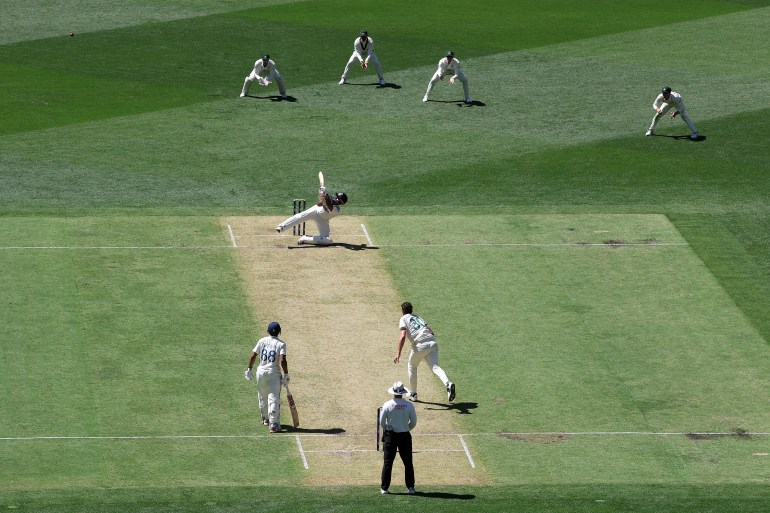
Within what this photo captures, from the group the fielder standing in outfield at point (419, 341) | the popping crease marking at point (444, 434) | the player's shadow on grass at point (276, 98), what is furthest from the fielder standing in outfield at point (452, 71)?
the popping crease marking at point (444, 434)

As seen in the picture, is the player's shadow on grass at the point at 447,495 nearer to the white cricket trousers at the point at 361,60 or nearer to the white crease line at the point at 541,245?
the white crease line at the point at 541,245

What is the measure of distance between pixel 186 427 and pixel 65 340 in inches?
209

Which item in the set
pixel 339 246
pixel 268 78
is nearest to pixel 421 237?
pixel 339 246

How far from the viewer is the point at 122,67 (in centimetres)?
6203

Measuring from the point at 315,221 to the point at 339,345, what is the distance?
714 centimetres

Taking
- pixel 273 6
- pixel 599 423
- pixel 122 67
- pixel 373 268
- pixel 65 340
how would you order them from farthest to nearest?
pixel 273 6 < pixel 122 67 < pixel 373 268 < pixel 65 340 < pixel 599 423

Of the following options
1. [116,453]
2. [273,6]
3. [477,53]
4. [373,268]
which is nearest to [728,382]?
[373,268]

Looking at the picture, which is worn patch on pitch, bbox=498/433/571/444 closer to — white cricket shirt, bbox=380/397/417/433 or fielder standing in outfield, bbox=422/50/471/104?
white cricket shirt, bbox=380/397/417/433

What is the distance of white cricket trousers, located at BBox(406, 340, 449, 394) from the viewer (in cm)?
3334

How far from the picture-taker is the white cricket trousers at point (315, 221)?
42.6m

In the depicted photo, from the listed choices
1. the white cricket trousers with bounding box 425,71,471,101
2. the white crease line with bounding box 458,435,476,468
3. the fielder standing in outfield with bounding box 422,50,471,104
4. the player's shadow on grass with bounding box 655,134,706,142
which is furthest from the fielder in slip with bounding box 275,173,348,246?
the player's shadow on grass with bounding box 655,134,706,142

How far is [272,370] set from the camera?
3161 cm

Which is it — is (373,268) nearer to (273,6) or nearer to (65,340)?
(65,340)

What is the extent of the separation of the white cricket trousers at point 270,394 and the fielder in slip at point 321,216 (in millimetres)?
10763
